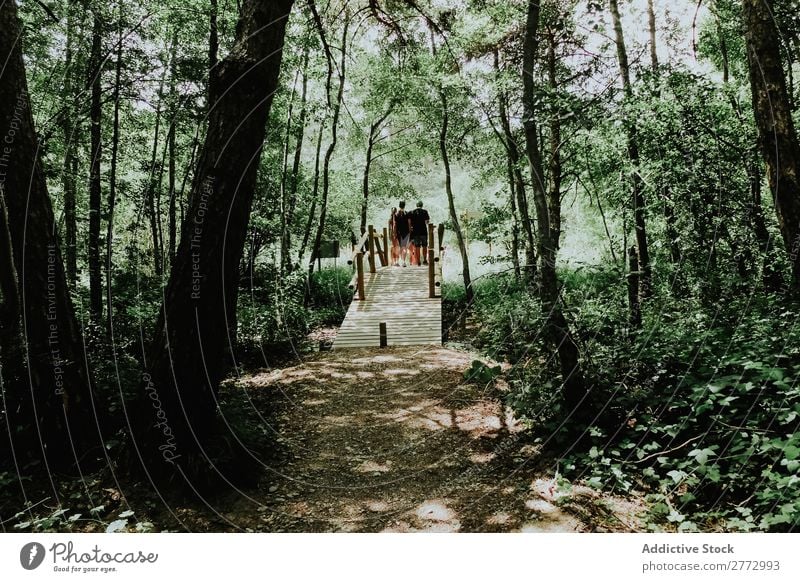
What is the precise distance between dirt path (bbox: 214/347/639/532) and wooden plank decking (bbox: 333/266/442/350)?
76.5 inches

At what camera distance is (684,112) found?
689 cm

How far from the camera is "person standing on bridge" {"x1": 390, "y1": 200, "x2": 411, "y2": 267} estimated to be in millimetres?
14070

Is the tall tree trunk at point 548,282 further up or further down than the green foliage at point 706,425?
further up

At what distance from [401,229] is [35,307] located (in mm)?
11013

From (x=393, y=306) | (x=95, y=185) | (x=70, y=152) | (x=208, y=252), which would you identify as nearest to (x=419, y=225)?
(x=393, y=306)

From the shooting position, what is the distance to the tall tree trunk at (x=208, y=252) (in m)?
4.11

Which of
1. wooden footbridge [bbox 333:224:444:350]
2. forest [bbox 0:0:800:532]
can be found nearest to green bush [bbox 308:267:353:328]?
wooden footbridge [bbox 333:224:444:350]

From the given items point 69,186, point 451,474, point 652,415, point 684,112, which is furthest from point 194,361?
point 684,112

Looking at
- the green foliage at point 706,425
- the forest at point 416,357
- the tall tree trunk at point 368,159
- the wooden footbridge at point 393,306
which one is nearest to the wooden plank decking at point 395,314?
the wooden footbridge at point 393,306

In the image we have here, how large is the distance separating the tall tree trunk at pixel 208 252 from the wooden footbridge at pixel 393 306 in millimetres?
5821

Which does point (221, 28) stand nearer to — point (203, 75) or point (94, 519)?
point (203, 75)

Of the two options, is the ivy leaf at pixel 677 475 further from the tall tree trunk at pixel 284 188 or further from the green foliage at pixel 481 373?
the tall tree trunk at pixel 284 188

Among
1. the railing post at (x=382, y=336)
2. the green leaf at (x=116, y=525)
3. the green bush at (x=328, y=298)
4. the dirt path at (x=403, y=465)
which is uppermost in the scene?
the green bush at (x=328, y=298)

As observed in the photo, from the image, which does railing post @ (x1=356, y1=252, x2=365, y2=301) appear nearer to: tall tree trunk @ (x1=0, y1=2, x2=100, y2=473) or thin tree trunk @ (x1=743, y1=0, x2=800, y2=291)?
tall tree trunk @ (x1=0, y1=2, x2=100, y2=473)
